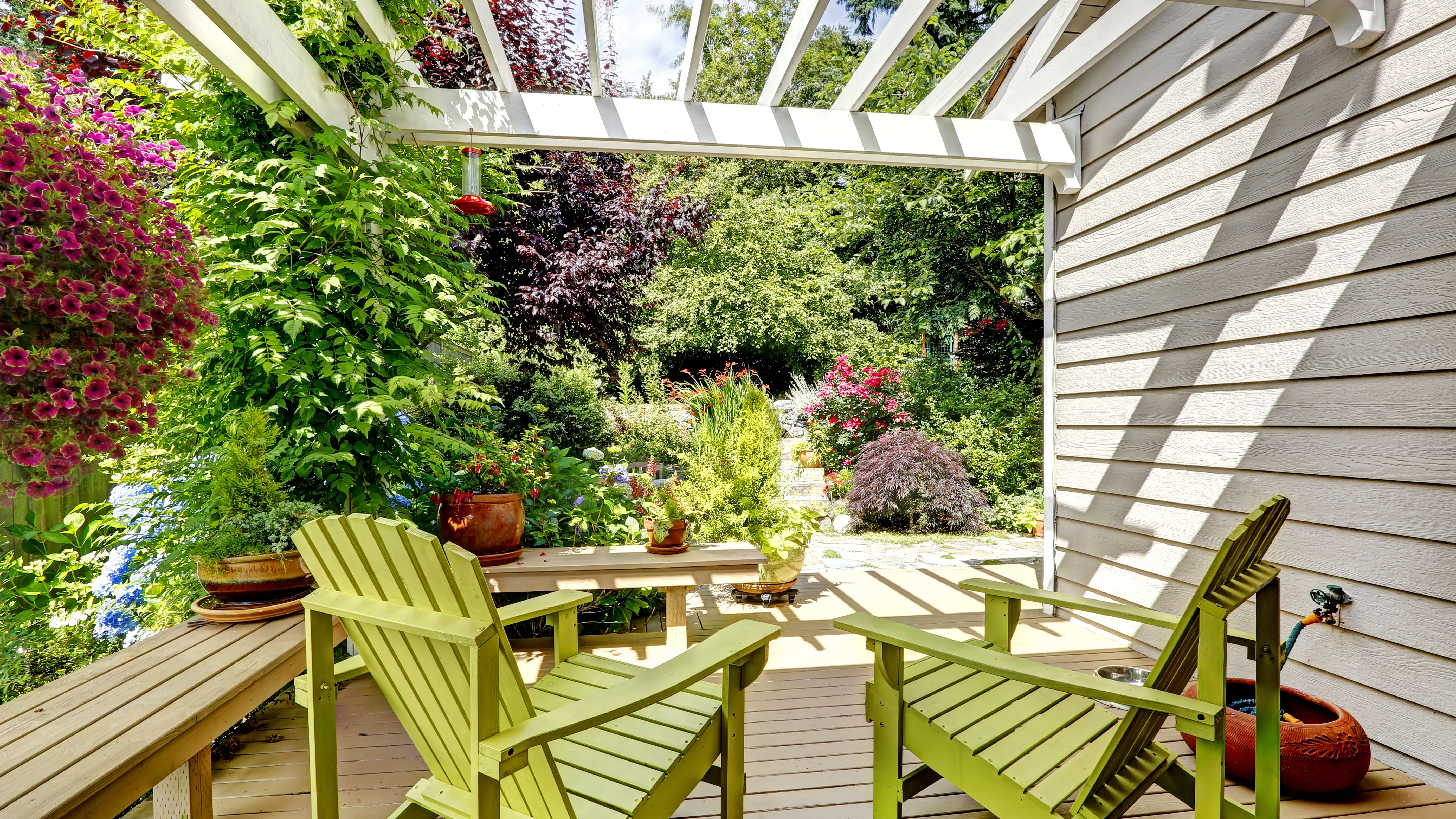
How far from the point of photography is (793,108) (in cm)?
303

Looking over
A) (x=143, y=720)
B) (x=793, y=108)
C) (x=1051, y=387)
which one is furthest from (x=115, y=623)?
(x=1051, y=387)

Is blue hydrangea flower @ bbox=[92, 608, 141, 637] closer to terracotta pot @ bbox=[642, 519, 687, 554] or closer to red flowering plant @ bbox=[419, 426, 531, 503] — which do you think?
red flowering plant @ bbox=[419, 426, 531, 503]

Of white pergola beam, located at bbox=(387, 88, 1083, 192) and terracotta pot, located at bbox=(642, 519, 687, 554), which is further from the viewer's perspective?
terracotta pot, located at bbox=(642, 519, 687, 554)

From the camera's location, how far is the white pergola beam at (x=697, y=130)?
282cm

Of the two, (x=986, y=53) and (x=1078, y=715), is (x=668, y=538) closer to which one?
(x=1078, y=715)

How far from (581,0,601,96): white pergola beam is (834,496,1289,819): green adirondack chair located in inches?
88.0

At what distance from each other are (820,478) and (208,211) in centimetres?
617

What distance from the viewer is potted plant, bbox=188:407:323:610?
192 centimetres

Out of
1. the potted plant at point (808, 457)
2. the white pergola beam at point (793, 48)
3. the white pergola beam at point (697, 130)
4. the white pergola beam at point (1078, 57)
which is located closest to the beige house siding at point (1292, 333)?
the white pergola beam at point (1078, 57)

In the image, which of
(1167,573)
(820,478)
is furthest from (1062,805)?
(820,478)

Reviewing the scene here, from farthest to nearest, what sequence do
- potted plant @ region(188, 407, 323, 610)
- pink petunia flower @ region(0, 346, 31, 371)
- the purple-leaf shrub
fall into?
the purple-leaf shrub, potted plant @ region(188, 407, 323, 610), pink petunia flower @ region(0, 346, 31, 371)

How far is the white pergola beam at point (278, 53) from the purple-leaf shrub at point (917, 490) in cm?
501

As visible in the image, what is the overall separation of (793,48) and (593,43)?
78 cm

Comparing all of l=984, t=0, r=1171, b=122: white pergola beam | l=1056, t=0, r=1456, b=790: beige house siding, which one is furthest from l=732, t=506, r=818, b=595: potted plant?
l=984, t=0, r=1171, b=122: white pergola beam
